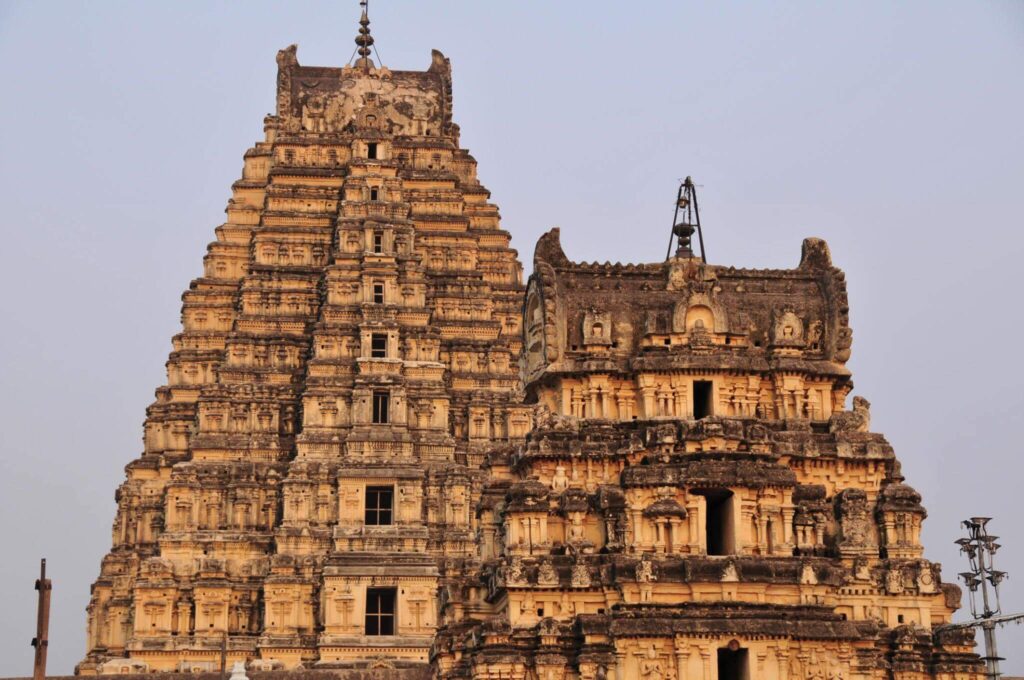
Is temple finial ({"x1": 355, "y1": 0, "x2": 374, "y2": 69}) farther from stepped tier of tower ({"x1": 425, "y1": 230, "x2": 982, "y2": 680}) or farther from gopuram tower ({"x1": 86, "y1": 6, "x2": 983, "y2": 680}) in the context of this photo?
stepped tier of tower ({"x1": 425, "y1": 230, "x2": 982, "y2": 680})

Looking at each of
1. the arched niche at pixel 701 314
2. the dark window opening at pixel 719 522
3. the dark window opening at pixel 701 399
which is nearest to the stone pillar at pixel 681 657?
the dark window opening at pixel 719 522

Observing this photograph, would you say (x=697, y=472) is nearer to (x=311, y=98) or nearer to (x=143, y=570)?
(x=143, y=570)

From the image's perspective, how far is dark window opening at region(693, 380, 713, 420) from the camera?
135 ft

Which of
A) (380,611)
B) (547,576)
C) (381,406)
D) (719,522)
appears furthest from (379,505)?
(547,576)

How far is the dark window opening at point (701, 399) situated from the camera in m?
41.2

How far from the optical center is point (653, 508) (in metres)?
38.3

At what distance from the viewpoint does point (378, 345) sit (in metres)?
64.1

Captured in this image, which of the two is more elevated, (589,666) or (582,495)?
(582,495)

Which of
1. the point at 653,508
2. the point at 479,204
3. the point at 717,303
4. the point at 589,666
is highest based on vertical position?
the point at 479,204

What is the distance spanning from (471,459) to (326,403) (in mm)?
5417

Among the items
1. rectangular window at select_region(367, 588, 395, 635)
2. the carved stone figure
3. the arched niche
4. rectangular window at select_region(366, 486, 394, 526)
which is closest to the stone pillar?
the carved stone figure

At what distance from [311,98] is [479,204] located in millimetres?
7974

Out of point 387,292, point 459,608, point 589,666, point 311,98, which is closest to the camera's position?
point 589,666

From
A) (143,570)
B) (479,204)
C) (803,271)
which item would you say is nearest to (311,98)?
(479,204)
